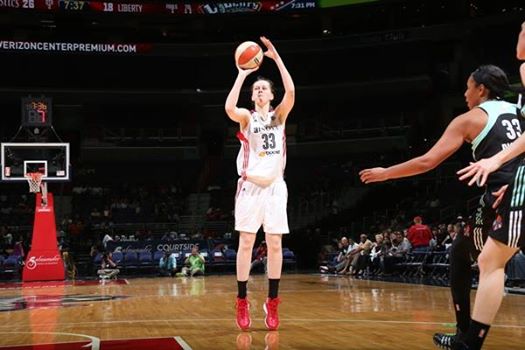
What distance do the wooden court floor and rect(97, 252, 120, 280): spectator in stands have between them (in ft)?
29.2

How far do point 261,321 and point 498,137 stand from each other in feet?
10.3

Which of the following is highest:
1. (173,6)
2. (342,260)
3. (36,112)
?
(173,6)

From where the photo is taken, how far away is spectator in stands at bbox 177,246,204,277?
18.9 m

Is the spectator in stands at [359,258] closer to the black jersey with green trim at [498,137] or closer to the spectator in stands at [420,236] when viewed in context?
the spectator in stands at [420,236]

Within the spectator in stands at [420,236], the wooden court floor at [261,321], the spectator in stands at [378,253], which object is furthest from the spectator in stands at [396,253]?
the wooden court floor at [261,321]

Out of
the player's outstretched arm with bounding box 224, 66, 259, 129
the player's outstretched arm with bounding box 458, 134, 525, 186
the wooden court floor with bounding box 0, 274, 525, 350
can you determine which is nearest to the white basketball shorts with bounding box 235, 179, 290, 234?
the player's outstretched arm with bounding box 224, 66, 259, 129

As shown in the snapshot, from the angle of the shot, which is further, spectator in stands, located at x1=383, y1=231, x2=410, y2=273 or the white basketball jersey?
spectator in stands, located at x1=383, y1=231, x2=410, y2=273

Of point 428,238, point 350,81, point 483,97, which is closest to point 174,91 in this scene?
point 350,81

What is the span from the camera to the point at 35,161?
1811cm

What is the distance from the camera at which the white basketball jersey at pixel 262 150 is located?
573cm

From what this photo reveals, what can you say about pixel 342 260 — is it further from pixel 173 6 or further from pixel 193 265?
pixel 173 6

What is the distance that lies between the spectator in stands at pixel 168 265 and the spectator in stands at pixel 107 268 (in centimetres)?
128

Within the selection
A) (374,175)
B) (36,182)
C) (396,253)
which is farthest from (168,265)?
(374,175)

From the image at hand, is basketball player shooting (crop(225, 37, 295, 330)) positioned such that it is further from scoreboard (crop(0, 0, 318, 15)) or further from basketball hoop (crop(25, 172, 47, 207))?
scoreboard (crop(0, 0, 318, 15))
